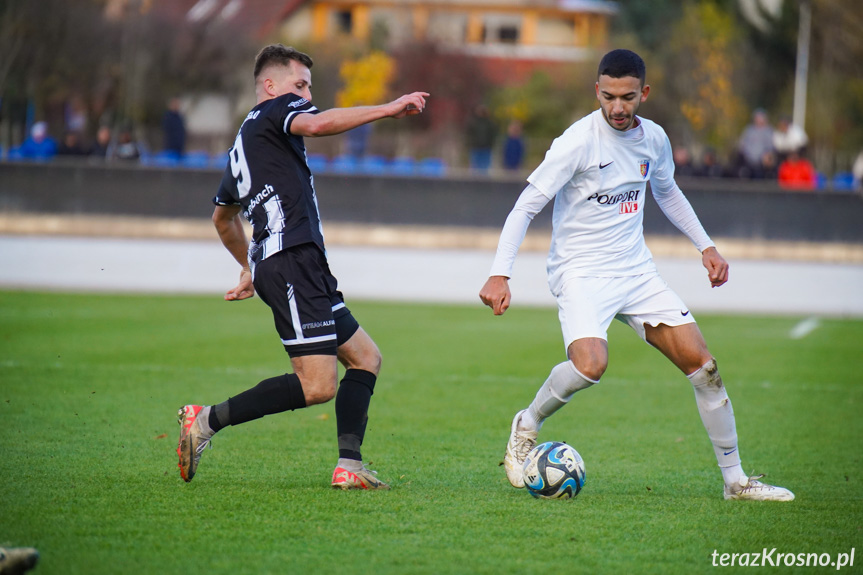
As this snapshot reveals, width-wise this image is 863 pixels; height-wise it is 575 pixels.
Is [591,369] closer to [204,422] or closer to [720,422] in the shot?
[720,422]

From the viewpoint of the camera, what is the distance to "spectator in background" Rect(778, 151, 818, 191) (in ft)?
73.6

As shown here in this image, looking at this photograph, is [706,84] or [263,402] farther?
[706,84]

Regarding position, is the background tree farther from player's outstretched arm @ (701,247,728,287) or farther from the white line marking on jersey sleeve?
player's outstretched arm @ (701,247,728,287)

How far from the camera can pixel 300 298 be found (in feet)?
16.6

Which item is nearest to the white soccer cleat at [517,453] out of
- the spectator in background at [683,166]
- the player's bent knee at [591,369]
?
the player's bent knee at [591,369]

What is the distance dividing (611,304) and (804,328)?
10.4 metres

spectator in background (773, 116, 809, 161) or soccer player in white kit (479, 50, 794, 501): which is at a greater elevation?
spectator in background (773, 116, 809, 161)

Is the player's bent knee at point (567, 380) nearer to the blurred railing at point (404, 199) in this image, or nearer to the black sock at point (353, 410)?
the black sock at point (353, 410)

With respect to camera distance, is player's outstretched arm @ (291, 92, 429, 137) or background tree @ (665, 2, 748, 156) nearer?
player's outstretched arm @ (291, 92, 429, 137)

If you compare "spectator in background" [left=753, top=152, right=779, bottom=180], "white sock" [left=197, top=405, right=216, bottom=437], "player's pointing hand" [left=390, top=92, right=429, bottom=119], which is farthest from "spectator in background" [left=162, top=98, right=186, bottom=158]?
"player's pointing hand" [left=390, top=92, right=429, bottom=119]

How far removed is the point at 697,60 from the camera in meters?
41.1

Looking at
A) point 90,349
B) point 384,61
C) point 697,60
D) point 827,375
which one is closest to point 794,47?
point 697,60

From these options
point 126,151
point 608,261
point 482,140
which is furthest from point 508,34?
point 608,261

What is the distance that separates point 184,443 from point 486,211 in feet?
55.8
